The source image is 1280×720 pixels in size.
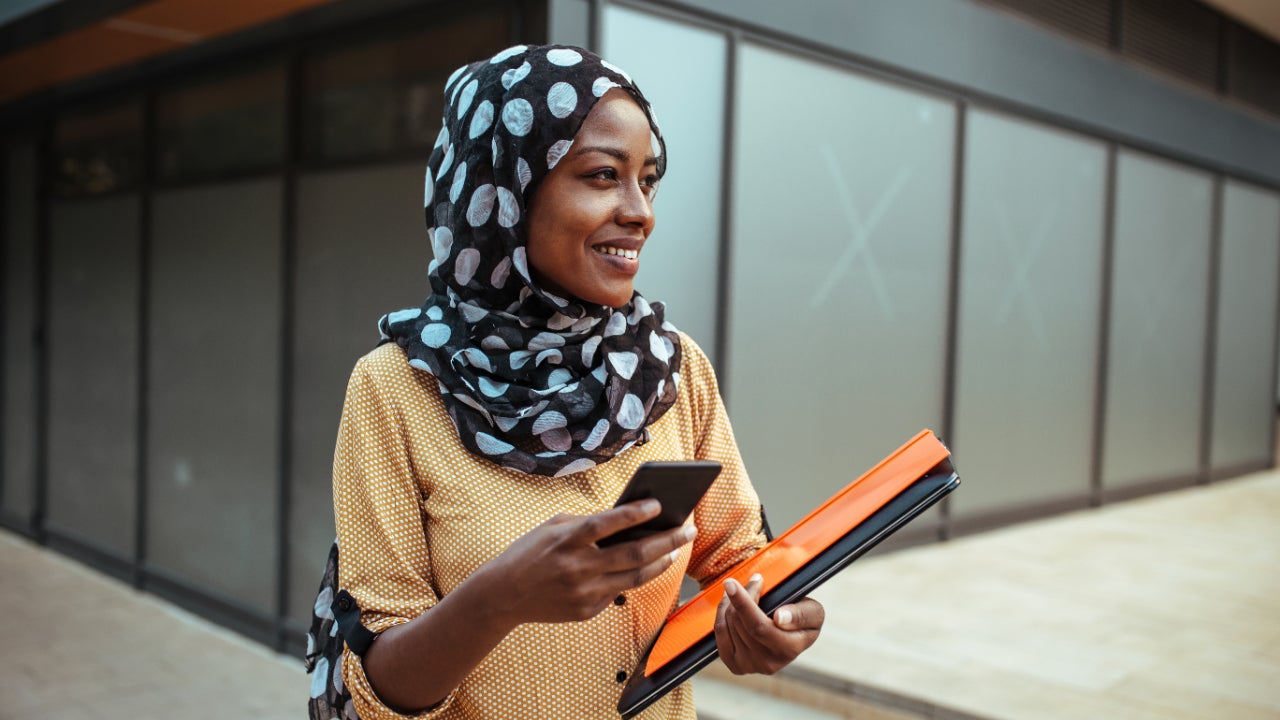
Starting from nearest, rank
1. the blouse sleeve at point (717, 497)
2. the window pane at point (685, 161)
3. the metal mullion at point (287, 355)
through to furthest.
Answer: the blouse sleeve at point (717, 497) → the window pane at point (685, 161) → the metal mullion at point (287, 355)

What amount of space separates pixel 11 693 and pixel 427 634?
4.30 metres

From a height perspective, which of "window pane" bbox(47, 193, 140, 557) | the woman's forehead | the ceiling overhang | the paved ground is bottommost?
the paved ground

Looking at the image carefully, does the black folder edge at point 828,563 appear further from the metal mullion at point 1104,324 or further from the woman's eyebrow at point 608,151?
the metal mullion at point 1104,324

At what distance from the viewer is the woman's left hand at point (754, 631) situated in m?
1.20

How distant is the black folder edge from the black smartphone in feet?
0.68

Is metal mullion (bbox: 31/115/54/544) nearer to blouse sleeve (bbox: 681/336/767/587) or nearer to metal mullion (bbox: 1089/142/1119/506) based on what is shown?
blouse sleeve (bbox: 681/336/767/587)

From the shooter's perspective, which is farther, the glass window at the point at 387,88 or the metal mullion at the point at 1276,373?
the metal mullion at the point at 1276,373

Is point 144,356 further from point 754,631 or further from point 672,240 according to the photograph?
point 754,631

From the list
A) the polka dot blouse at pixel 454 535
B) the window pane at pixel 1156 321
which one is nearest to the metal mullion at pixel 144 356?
the polka dot blouse at pixel 454 535

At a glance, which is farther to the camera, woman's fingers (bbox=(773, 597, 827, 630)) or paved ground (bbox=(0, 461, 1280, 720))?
paved ground (bbox=(0, 461, 1280, 720))

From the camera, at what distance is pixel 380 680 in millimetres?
1205

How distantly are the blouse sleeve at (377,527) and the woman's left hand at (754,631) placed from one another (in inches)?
12.9

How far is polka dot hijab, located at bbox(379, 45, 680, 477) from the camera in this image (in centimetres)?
130

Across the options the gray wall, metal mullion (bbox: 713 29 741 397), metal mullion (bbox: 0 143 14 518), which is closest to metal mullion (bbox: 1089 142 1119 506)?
the gray wall
